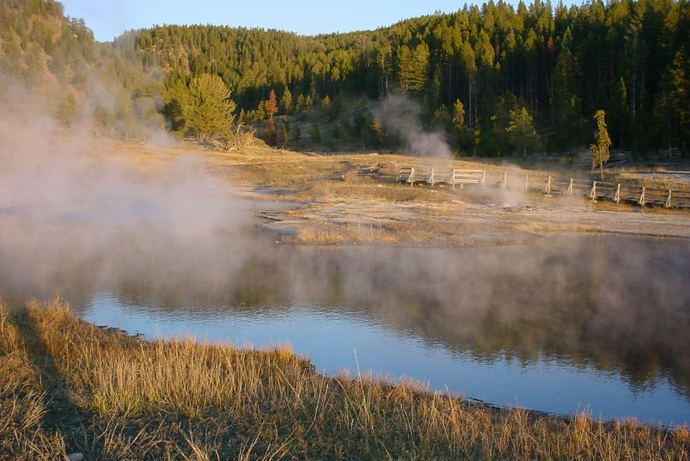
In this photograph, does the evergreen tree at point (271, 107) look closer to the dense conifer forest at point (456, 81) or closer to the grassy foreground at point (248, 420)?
the dense conifer forest at point (456, 81)

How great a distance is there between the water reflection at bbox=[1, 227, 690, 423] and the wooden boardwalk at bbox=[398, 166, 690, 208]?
10129 millimetres

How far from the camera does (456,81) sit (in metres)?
61.3

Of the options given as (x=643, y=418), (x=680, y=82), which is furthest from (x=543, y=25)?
(x=643, y=418)

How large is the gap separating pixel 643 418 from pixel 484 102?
153 ft

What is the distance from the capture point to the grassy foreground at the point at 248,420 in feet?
14.4

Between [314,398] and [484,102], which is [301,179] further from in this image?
[314,398]

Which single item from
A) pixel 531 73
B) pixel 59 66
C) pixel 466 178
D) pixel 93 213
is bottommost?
pixel 93 213

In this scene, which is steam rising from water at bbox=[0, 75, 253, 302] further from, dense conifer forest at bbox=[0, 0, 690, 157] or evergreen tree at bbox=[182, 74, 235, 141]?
evergreen tree at bbox=[182, 74, 235, 141]

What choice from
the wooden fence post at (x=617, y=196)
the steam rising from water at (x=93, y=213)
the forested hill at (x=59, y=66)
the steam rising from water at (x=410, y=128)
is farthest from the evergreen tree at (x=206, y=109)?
the wooden fence post at (x=617, y=196)

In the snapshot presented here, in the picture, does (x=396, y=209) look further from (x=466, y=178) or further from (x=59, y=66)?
(x=59, y=66)

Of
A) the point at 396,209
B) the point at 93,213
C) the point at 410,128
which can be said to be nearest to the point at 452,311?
the point at 396,209

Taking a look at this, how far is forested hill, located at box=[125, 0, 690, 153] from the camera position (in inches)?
1642

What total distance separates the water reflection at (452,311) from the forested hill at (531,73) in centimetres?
2607

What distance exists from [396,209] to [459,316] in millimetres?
13118
